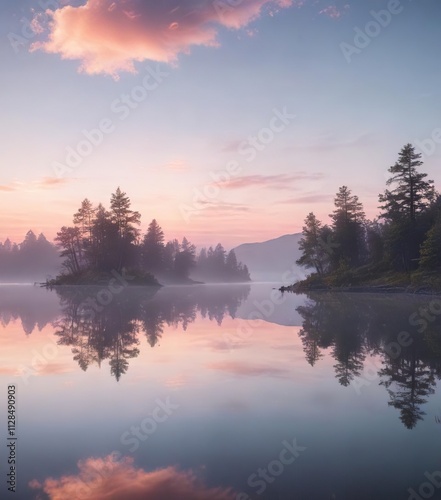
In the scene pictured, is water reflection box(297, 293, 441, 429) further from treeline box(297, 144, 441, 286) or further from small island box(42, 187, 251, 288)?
small island box(42, 187, 251, 288)

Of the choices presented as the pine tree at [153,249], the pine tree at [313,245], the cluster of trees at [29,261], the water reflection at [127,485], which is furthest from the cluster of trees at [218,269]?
the water reflection at [127,485]

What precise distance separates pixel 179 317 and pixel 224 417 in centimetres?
1926

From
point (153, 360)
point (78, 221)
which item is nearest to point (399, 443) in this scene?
point (153, 360)

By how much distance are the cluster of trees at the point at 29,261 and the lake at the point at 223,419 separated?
546 feet

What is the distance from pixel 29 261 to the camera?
17000 centimetres

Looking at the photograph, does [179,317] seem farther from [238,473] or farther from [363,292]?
[363,292]

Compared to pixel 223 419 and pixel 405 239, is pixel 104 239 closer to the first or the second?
pixel 405 239

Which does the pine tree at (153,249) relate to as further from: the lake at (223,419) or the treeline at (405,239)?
the lake at (223,419)

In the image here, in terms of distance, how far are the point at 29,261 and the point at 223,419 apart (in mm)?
180288

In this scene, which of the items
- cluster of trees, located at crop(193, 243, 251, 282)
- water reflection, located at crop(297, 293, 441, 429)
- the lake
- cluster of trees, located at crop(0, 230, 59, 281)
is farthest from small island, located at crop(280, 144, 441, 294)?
cluster of trees, located at crop(0, 230, 59, 281)

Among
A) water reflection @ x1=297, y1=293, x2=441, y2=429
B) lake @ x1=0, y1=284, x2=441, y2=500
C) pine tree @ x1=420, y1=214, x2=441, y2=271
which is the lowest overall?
water reflection @ x1=297, y1=293, x2=441, y2=429

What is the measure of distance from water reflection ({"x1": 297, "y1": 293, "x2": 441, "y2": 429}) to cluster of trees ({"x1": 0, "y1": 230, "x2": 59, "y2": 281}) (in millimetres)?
162596

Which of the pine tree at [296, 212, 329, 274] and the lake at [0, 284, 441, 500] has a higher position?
the pine tree at [296, 212, 329, 274]

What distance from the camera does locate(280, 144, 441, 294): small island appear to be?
177 ft
